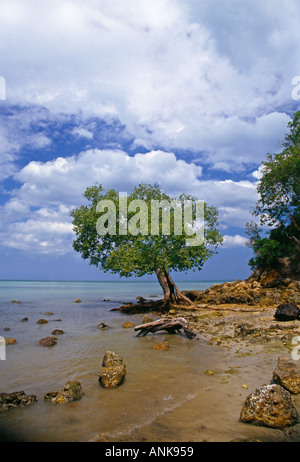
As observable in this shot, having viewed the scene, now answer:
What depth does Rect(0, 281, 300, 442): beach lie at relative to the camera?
570cm

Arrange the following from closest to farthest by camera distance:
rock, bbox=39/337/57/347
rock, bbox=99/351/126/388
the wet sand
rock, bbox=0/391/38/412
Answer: the wet sand
rock, bbox=0/391/38/412
rock, bbox=99/351/126/388
rock, bbox=39/337/57/347

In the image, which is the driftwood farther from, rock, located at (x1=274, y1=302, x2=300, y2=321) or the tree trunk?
the tree trunk

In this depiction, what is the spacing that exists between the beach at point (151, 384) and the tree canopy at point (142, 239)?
10.3 m

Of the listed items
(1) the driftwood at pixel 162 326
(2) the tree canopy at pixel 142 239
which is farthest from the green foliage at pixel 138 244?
(1) the driftwood at pixel 162 326

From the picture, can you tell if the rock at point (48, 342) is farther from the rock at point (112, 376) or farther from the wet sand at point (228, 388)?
the wet sand at point (228, 388)

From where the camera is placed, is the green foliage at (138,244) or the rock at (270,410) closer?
the rock at (270,410)

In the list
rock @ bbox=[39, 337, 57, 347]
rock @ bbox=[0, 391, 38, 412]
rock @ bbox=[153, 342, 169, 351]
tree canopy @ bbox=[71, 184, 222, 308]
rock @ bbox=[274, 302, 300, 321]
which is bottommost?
rock @ bbox=[39, 337, 57, 347]

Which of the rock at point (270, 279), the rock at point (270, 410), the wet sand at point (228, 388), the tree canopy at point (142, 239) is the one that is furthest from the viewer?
the rock at point (270, 279)

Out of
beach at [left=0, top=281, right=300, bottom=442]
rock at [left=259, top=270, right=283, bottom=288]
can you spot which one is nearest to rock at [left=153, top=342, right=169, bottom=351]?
beach at [left=0, top=281, right=300, bottom=442]

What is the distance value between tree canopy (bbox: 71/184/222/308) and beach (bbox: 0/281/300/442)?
1025cm

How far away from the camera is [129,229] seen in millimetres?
29109

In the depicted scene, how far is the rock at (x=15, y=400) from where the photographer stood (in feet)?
23.1

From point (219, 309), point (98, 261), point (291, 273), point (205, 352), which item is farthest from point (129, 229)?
point (291, 273)

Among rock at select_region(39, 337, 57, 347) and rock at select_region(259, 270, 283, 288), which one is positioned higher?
rock at select_region(259, 270, 283, 288)
